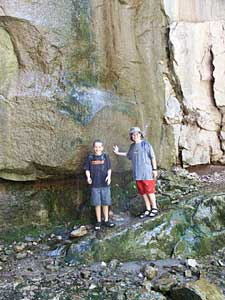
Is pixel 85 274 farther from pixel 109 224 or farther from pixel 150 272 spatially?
pixel 109 224

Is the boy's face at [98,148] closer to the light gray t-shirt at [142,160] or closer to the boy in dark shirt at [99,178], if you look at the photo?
the boy in dark shirt at [99,178]

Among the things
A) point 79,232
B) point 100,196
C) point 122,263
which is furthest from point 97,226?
point 122,263

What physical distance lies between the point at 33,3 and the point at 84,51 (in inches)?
39.7

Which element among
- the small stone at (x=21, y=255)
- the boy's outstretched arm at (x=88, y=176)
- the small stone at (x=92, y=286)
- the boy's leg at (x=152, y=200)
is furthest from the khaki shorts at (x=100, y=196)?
the small stone at (x=92, y=286)

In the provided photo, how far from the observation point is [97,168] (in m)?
5.88

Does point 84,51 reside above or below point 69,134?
above

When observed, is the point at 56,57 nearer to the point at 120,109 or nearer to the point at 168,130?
the point at 120,109

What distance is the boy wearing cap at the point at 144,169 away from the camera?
596cm

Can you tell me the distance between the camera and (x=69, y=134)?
19.7 ft

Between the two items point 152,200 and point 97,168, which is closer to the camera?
point 97,168

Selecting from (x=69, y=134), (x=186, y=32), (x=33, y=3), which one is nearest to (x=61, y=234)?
(x=69, y=134)

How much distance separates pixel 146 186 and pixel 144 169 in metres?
0.26

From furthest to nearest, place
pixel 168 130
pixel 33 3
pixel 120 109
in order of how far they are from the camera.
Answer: pixel 168 130
pixel 120 109
pixel 33 3

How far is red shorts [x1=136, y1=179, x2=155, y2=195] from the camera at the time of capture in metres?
5.95
